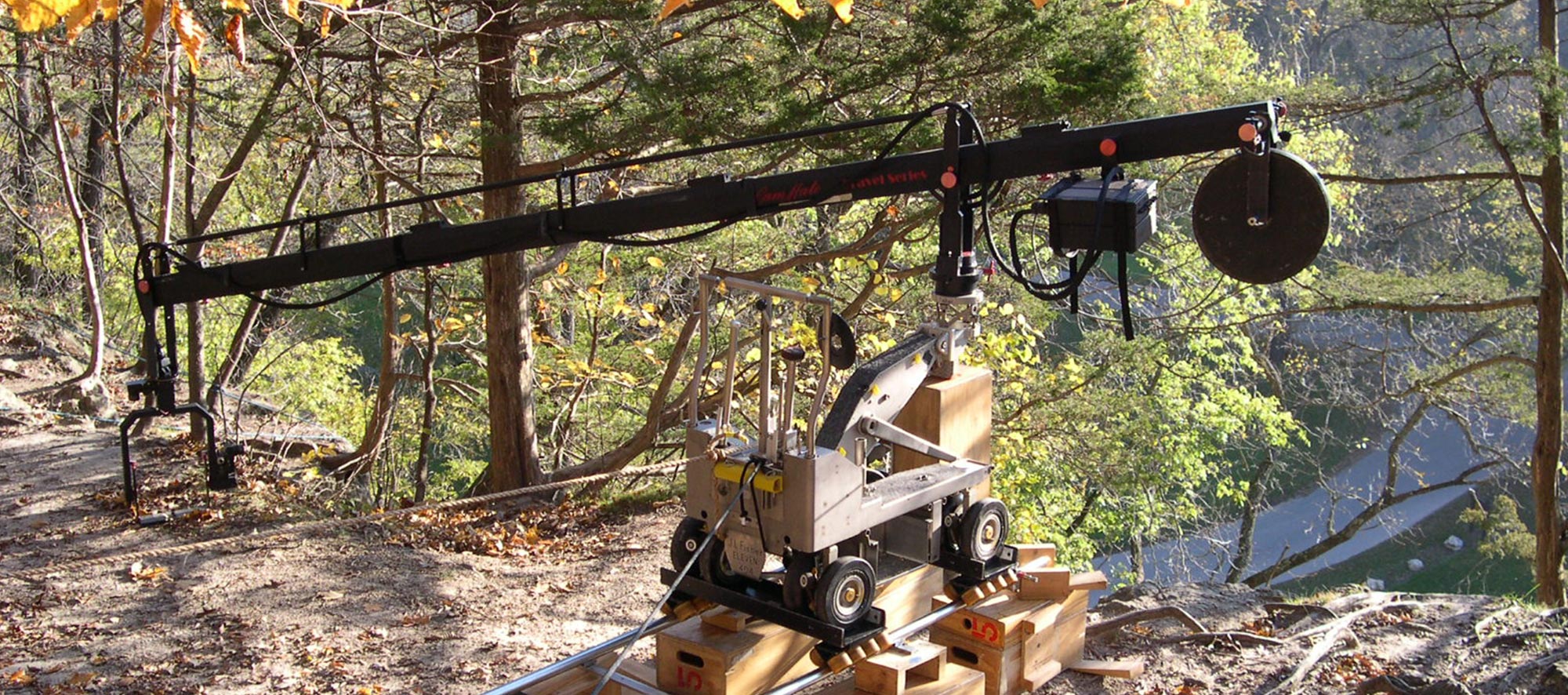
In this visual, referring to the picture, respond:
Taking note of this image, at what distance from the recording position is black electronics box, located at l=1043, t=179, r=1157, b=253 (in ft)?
16.0

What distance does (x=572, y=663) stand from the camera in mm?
5480

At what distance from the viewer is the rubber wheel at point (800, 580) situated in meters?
5.07

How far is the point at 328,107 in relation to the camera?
1162 cm

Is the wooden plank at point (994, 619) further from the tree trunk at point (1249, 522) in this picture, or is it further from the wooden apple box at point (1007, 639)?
the tree trunk at point (1249, 522)

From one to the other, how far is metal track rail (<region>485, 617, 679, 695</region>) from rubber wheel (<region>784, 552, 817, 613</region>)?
639 mm

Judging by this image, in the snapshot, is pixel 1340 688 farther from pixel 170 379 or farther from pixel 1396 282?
pixel 1396 282

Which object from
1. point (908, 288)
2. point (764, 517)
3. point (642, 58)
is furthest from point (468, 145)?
point (764, 517)

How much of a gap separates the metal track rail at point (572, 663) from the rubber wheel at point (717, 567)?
0.32 metres

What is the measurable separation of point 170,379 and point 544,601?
2.74 m

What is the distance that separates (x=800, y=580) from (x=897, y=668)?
2.10 ft

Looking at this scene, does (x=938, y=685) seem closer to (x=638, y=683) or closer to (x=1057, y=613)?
(x=1057, y=613)

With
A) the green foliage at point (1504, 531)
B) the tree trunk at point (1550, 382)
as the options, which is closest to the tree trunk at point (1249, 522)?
the green foliage at point (1504, 531)

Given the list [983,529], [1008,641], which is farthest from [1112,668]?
[983,529]

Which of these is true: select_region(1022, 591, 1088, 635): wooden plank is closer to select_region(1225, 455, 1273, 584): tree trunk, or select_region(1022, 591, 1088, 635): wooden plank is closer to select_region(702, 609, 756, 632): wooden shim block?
select_region(702, 609, 756, 632): wooden shim block
